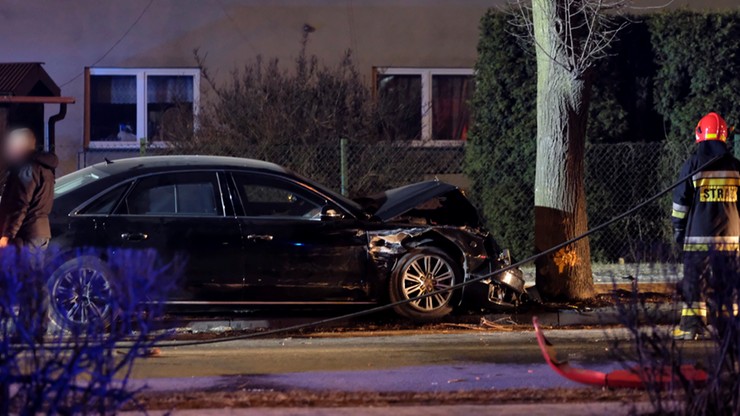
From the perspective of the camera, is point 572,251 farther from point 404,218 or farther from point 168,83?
point 168,83

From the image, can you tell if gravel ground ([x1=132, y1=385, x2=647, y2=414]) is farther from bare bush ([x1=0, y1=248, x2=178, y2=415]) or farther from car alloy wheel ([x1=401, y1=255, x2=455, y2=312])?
car alloy wheel ([x1=401, y1=255, x2=455, y2=312])

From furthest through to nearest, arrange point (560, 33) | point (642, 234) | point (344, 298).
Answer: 1. point (642, 234)
2. point (560, 33)
3. point (344, 298)

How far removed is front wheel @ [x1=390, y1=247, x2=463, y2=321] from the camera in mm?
9594

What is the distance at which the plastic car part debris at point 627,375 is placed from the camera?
5047mm

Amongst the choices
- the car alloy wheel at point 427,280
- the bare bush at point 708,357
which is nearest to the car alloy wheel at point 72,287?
the car alloy wheel at point 427,280

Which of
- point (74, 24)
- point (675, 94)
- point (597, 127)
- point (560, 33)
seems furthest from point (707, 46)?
point (74, 24)

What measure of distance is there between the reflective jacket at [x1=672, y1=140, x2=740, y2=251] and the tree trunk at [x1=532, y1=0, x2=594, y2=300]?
212 cm

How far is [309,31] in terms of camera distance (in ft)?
57.6

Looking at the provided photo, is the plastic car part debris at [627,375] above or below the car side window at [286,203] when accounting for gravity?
below

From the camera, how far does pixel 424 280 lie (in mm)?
9664

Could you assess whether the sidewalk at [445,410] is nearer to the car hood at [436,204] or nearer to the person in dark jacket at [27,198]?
the person in dark jacket at [27,198]

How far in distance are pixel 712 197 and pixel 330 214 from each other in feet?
10.9

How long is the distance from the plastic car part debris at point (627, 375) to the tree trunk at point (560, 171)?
4.08 m

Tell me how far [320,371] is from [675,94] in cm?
841
